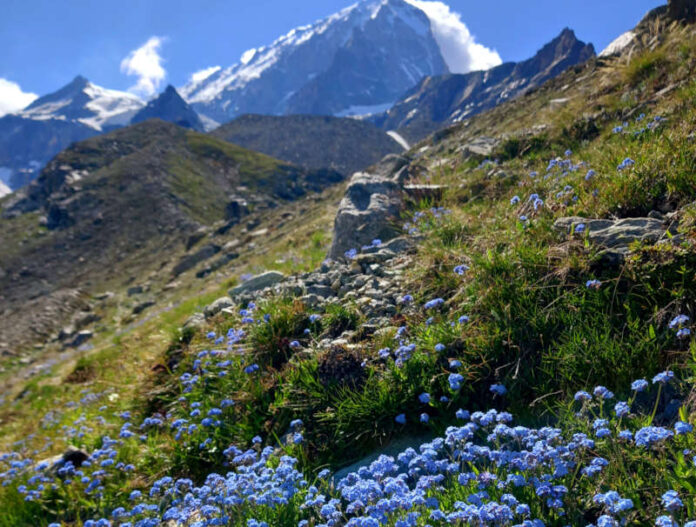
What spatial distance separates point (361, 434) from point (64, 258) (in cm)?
7030

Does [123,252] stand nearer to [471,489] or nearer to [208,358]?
[208,358]

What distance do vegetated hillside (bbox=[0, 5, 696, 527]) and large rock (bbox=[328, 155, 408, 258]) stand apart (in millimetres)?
941

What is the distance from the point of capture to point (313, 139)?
178 metres

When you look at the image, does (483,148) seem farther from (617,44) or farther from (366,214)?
(617,44)

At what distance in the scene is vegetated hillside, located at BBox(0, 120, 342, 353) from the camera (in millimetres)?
52562

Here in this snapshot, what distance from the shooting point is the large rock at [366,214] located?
8.88 metres

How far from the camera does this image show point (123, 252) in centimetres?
6069

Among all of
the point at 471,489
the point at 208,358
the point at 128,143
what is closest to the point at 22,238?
the point at 128,143

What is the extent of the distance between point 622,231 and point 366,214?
505 cm

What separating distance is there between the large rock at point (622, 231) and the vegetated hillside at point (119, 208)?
37.1 metres

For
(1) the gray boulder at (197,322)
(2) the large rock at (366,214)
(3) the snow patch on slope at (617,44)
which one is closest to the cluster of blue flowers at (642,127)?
(2) the large rock at (366,214)

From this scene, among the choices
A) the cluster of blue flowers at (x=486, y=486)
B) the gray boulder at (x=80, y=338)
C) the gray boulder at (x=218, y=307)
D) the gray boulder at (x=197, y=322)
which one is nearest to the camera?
the cluster of blue flowers at (x=486, y=486)

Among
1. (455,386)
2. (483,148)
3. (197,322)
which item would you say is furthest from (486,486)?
(483,148)

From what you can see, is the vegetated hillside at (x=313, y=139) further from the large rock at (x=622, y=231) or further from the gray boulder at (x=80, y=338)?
the large rock at (x=622, y=231)
